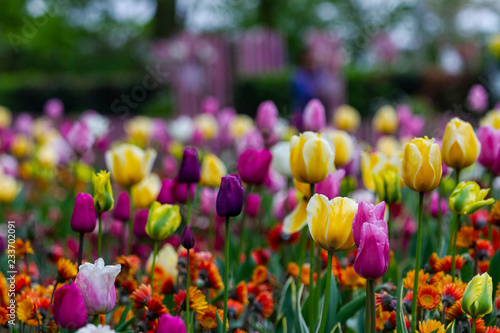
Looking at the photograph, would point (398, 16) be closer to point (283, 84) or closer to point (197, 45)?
point (283, 84)

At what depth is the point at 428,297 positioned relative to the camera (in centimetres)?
120

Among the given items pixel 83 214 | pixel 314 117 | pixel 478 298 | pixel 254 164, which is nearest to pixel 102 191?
pixel 83 214

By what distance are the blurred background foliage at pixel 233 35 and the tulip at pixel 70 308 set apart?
33.6 feet

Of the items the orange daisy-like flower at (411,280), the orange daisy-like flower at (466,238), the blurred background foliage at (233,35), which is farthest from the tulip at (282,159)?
the blurred background foliage at (233,35)

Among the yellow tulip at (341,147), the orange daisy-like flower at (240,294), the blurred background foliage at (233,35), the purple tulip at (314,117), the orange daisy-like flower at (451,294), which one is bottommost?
the orange daisy-like flower at (240,294)

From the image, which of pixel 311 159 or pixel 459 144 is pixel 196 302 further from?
pixel 459 144


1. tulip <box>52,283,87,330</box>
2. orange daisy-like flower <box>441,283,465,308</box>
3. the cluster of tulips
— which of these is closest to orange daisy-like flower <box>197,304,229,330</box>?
the cluster of tulips

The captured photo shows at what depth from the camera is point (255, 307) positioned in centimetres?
144

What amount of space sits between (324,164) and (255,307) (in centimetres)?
39

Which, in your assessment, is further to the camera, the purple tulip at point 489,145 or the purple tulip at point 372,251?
the purple tulip at point 489,145

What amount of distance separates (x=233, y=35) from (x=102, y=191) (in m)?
11.1

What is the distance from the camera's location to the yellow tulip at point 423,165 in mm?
1131

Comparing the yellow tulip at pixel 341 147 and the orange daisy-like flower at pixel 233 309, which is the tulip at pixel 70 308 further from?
the yellow tulip at pixel 341 147

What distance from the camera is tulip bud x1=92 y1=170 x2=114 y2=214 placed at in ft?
4.19
